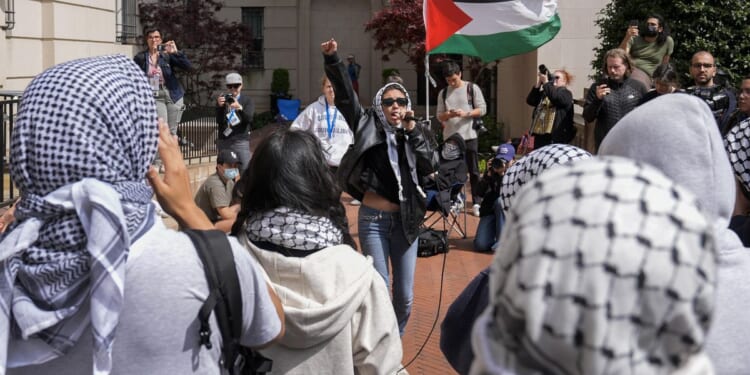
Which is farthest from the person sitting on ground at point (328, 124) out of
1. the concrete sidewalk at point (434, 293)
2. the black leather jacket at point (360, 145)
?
the black leather jacket at point (360, 145)

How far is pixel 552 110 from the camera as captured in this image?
12570 millimetres

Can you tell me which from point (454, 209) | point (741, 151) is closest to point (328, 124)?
point (454, 209)

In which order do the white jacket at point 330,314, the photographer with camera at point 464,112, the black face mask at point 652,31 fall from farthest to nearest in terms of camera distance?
the photographer with camera at point 464,112 < the black face mask at point 652,31 < the white jacket at point 330,314

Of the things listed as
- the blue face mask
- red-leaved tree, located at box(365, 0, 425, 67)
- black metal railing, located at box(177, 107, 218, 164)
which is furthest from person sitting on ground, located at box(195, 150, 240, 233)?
red-leaved tree, located at box(365, 0, 425, 67)

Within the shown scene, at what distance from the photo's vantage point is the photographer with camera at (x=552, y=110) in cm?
1188

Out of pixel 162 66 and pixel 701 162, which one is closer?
pixel 701 162

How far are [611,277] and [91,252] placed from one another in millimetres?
1360

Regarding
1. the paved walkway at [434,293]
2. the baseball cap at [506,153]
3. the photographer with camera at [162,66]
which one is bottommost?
the paved walkway at [434,293]

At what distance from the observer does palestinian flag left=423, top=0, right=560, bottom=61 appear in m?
8.73

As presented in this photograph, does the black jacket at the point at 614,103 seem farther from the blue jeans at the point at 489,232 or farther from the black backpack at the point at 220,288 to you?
the black backpack at the point at 220,288

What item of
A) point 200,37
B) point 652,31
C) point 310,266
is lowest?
point 310,266

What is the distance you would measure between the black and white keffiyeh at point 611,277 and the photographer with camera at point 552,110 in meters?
10.5

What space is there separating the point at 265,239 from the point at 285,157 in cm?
34

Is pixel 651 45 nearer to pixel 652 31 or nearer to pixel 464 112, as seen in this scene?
pixel 652 31
